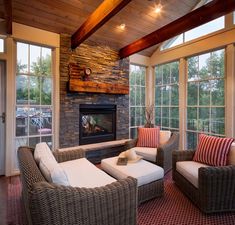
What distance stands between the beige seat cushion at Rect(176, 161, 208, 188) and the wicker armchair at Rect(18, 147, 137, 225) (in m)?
1.03

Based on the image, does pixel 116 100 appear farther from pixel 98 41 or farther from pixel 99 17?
pixel 99 17

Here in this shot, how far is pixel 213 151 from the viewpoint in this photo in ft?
8.17

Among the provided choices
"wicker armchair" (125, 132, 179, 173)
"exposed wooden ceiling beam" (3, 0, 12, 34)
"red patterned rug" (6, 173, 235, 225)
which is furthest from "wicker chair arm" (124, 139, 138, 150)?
"exposed wooden ceiling beam" (3, 0, 12, 34)

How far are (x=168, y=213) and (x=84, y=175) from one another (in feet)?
3.56

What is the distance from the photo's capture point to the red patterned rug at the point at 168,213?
6.53 ft

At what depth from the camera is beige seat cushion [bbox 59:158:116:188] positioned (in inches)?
77.2

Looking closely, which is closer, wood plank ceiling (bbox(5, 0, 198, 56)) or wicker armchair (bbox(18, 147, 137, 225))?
wicker armchair (bbox(18, 147, 137, 225))

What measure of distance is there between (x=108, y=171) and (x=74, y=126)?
1.54 m

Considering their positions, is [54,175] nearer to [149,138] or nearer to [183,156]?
[183,156]

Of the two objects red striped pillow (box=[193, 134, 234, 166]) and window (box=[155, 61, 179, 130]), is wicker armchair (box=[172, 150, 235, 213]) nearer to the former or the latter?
red striped pillow (box=[193, 134, 234, 166])

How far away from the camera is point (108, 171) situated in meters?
2.65

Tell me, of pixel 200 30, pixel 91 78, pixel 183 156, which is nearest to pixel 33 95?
pixel 91 78

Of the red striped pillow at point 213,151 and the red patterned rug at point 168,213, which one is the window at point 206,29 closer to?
the red striped pillow at point 213,151

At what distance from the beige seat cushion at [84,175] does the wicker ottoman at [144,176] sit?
254mm
